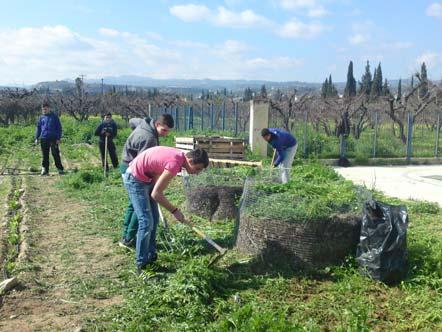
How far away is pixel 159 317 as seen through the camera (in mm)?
4297

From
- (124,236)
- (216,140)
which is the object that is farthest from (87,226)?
(216,140)

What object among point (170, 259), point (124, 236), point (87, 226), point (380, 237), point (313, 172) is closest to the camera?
point (380, 237)

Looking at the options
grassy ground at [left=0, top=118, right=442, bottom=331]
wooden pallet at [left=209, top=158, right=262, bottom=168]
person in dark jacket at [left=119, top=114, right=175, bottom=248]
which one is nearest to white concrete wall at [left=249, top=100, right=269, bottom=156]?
wooden pallet at [left=209, top=158, right=262, bottom=168]

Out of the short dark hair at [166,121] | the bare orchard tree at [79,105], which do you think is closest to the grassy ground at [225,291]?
the short dark hair at [166,121]

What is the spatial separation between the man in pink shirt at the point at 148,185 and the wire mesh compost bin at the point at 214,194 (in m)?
1.87

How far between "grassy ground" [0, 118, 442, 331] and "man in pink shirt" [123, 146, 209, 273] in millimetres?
256

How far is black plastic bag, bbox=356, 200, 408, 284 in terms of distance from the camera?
5.12m

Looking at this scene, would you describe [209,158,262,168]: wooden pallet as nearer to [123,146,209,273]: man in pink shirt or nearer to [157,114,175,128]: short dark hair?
[157,114,175,128]: short dark hair

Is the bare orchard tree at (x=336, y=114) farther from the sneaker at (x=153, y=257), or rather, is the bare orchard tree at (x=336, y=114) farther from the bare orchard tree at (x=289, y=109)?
the sneaker at (x=153, y=257)

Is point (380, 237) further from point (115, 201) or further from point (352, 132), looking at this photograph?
point (352, 132)

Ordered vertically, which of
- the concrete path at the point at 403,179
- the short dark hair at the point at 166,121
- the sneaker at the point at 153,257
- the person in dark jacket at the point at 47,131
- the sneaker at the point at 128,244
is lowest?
the concrete path at the point at 403,179

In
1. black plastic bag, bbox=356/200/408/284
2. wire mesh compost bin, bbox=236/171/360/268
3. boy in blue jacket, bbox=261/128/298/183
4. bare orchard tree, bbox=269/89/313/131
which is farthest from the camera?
bare orchard tree, bbox=269/89/313/131

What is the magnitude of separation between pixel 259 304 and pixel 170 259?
57.6 inches

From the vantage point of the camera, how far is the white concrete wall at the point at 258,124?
1502 cm
